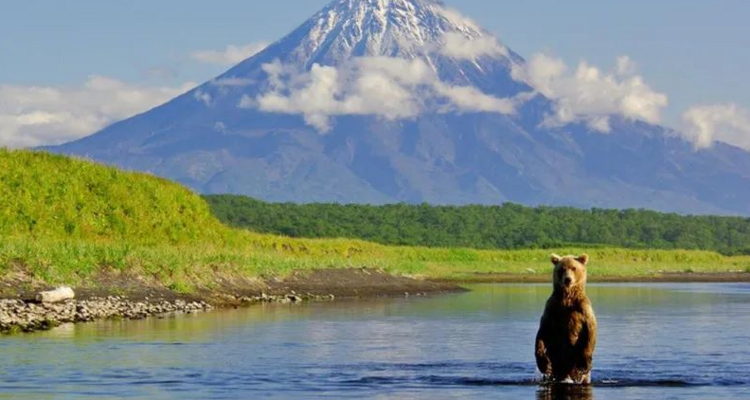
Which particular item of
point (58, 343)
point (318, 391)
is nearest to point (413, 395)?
point (318, 391)

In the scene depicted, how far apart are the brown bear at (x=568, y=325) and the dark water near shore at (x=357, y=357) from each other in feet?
1.70

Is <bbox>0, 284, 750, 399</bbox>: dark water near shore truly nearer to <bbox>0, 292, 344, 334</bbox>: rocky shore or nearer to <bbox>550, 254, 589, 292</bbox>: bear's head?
<bbox>0, 292, 344, 334</bbox>: rocky shore

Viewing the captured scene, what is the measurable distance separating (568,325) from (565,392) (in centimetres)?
114

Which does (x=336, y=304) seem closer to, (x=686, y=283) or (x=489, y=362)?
(x=489, y=362)

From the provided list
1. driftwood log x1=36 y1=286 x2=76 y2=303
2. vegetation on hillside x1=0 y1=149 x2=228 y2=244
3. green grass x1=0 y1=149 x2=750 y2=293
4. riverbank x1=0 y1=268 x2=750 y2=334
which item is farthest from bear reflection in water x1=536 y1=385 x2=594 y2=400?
vegetation on hillside x1=0 y1=149 x2=228 y2=244

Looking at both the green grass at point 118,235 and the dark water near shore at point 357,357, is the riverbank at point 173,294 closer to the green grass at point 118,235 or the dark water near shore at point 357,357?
the green grass at point 118,235

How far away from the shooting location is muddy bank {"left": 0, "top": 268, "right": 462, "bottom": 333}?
3591cm

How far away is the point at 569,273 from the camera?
23.0m

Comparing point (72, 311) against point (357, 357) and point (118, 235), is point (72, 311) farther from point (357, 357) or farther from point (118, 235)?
point (118, 235)

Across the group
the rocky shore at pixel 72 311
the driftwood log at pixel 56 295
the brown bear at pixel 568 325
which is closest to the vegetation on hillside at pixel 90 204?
the rocky shore at pixel 72 311

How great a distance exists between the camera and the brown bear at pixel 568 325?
2327cm

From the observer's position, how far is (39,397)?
2284cm

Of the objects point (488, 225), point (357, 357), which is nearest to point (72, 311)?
point (357, 357)

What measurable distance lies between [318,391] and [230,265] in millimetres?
28240
